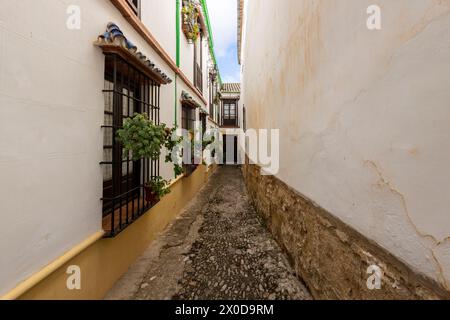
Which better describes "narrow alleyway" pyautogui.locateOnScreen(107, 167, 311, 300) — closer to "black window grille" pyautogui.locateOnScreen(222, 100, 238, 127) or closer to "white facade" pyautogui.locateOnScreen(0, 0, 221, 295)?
"white facade" pyautogui.locateOnScreen(0, 0, 221, 295)

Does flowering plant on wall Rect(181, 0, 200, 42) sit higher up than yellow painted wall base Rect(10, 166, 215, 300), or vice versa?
flowering plant on wall Rect(181, 0, 200, 42)

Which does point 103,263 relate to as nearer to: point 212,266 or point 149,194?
point 149,194

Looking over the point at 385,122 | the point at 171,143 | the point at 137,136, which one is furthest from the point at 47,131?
the point at 385,122

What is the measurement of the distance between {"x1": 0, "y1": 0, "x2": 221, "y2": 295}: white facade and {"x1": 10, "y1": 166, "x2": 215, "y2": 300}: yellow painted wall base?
146mm

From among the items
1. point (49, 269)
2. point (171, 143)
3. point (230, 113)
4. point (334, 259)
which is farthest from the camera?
point (230, 113)

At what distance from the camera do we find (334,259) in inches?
66.0

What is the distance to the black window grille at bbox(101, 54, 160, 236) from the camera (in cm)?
234

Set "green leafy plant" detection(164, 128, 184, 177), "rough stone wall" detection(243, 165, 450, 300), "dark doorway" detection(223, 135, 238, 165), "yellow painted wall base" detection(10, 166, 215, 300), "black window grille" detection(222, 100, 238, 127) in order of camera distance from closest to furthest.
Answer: "rough stone wall" detection(243, 165, 450, 300) → "yellow painted wall base" detection(10, 166, 215, 300) → "green leafy plant" detection(164, 128, 184, 177) → "dark doorway" detection(223, 135, 238, 165) → "black window grille" detection(222, 100, 238, 127)

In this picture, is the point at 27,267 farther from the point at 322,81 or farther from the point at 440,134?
the point at 322,81

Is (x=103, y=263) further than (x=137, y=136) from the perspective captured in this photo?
No

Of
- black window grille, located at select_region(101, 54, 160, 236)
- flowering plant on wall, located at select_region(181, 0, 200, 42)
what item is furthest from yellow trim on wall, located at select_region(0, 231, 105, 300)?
flowering plant on wall, located at select_region(181, 0, 200, 42)

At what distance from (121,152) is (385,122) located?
2575mm
